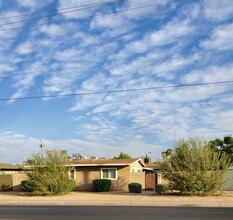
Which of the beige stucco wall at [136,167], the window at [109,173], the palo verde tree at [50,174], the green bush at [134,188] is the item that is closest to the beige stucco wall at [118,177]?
the beige stucco wall at [136,167]

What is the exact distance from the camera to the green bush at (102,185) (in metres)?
34.4

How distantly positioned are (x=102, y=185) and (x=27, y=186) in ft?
21.5

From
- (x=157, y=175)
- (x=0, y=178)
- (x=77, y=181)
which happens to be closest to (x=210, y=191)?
(x=157, y=175)

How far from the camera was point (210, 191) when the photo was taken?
91.5 feet

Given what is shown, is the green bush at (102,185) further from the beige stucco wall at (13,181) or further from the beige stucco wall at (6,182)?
the beige stucco wall at (6,182)

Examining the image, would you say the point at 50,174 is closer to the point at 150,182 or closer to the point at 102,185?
the point at 102,185

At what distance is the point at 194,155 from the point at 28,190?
15.1m

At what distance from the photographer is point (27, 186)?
108ft

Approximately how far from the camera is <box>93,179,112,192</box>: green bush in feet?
113

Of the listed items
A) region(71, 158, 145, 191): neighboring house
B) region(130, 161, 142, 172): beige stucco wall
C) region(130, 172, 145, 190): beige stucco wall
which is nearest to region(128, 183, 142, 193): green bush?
Answer: region(71, 158, 145, 191): neighboring house
